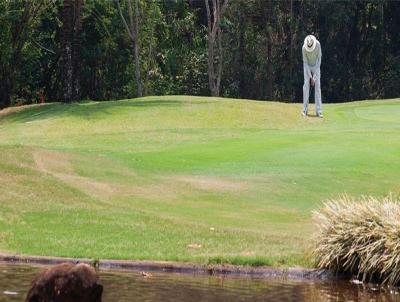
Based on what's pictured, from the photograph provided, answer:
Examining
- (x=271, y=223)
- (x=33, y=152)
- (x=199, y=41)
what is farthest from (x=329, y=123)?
(x=199, y=41)

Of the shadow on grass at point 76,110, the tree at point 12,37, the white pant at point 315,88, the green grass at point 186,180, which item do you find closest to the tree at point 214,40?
the tree at point 12,37

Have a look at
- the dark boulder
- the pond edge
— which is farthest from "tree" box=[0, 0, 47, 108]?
the dark boulder

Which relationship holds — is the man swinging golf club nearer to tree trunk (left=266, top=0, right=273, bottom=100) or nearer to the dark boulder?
the dark boulder

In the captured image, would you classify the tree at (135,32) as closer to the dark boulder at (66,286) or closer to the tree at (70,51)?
the tree at (70,51)

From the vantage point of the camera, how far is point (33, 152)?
22.5m

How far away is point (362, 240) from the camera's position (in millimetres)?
13320

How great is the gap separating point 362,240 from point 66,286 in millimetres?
5333

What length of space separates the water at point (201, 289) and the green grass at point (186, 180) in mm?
845

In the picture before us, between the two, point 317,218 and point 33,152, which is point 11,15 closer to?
point 33,152

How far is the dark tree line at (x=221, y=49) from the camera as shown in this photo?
56969 mm

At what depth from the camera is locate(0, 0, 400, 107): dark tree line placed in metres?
57.0

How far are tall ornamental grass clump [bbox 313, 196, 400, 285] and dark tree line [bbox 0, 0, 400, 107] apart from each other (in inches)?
1572

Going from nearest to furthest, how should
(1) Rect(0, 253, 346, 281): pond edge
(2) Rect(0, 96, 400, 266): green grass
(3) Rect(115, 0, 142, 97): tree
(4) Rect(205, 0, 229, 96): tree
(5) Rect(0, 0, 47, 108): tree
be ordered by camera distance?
(1) Rect(0, 253, 346, 281): pond edge, (2) Rect(0, 96, 400, 266): green grass, (5) Rect(0, 0, 47, 108): tree, (3) Rect(115, 0, 142, 97): tree, (4) Rect(205, 0, 229, 96): tree

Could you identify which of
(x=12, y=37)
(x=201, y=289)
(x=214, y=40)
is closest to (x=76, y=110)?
(x=12, y=37)
